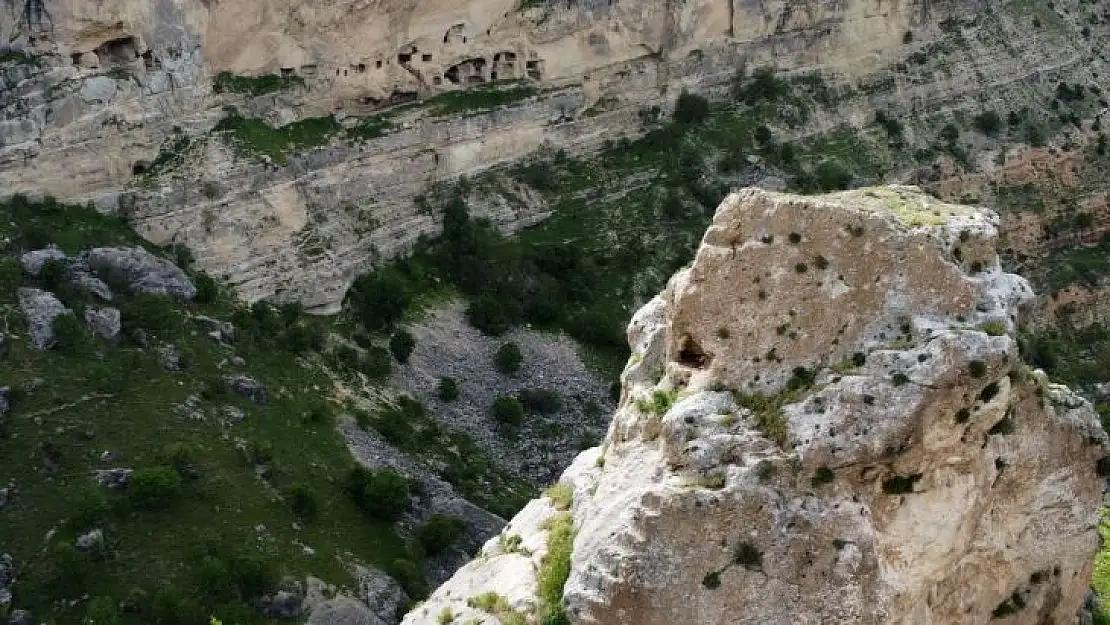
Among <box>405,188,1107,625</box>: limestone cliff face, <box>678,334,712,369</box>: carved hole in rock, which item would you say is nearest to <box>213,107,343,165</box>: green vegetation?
<box>405,188,1107,625</box>: limestone cliff face

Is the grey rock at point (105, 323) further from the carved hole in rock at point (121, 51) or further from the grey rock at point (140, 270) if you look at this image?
the carved hole in rock at point (121, 51)

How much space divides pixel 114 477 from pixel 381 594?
27.5 ft

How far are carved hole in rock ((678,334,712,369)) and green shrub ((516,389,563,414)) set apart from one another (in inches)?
1125

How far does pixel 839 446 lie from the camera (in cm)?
2359

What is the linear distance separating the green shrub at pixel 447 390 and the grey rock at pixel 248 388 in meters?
8.25

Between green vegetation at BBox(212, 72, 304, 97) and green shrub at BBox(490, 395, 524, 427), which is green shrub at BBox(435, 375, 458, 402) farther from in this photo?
green vegetation at BBox(212, 72, 304, 97)

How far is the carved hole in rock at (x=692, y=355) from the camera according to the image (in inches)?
1033

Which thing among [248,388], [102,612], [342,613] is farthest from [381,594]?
[248,388]

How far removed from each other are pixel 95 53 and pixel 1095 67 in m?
55.9

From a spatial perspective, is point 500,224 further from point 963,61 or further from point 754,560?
point 754,560

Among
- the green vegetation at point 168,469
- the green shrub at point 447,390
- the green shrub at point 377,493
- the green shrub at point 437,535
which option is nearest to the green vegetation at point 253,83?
the green vegetation at point 168,469

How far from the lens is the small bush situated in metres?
56.5

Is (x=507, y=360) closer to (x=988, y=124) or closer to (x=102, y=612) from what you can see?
(x=102, y=612)

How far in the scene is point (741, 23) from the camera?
7175 centimetres
